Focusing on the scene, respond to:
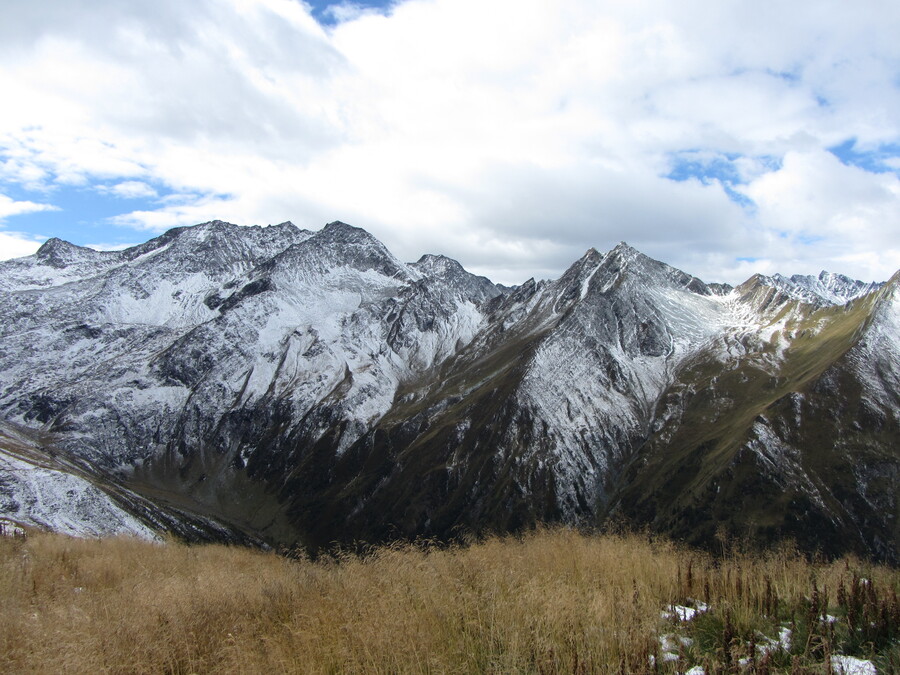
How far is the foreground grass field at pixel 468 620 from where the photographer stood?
9.33m

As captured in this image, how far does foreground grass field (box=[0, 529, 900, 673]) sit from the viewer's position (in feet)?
30.6

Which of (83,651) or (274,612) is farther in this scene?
(274,612)

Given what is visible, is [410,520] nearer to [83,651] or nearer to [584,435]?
[584,435]

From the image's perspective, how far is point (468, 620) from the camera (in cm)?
1046

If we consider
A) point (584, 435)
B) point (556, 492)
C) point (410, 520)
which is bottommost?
point (410, 520)

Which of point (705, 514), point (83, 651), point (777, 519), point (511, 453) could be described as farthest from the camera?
point (511, 453)

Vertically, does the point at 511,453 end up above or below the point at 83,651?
below

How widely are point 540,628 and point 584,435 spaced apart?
180923 millimetres

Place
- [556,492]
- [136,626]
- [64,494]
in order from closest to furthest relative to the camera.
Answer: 1. [136,626]
2. [64,494]
3. [556,492]

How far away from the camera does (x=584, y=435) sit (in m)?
183

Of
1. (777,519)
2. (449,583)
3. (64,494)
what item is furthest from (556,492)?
(449,583)

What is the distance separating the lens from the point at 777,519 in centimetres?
12719

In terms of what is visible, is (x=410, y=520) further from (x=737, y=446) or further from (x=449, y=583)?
(x=449, y=583)

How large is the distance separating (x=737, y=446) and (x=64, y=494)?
157532mm
